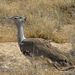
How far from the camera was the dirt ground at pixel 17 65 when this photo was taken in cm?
319

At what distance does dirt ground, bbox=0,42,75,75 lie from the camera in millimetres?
3186

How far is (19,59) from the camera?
4328 mm

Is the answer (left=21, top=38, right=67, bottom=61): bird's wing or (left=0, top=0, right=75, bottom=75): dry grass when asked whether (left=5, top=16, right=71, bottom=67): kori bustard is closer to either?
(left=21, top=38, right=67, bottom=61): bird's wing

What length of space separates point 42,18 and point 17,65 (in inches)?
92.1

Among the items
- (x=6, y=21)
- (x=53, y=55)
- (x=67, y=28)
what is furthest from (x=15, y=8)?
(x=53, y=55)

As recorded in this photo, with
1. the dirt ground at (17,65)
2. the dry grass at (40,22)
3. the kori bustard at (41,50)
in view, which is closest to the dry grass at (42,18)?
the dry grass at (40,22)

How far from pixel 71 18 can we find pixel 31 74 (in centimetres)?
395

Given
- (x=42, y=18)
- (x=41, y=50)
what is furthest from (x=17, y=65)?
(x=42, y=18)

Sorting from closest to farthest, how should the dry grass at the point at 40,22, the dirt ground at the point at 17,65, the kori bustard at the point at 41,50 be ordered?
the dirt ground at the point at 17,65
the kori bustard at the point at 41,50
the dry grass at the point at 40,22

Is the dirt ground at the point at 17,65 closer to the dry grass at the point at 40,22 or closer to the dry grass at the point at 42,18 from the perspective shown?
the dry grass at the point at 40,22

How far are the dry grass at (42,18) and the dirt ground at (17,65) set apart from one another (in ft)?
1.39

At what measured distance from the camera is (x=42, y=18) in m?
5.89

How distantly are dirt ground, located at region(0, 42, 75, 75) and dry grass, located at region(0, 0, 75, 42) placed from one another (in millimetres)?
425

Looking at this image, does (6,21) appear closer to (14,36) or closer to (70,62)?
(14,36)
